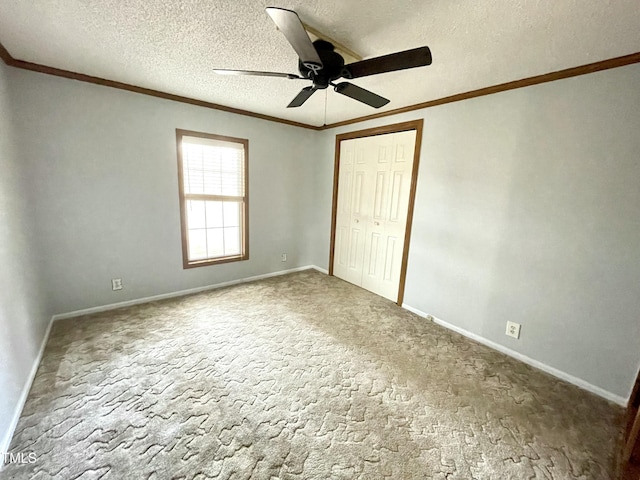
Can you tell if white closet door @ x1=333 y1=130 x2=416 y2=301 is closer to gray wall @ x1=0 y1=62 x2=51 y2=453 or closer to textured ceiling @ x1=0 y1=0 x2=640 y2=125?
textured ceiling @ x1=0 y1=0 x2=640 y2=125

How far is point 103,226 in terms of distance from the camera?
262 cm

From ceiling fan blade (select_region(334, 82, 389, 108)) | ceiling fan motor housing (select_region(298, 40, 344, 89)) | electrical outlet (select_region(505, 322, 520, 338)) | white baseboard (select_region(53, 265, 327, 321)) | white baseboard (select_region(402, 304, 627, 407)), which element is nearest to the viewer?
ceiling fan motor housing (select_region(298, 40, 344, 89))

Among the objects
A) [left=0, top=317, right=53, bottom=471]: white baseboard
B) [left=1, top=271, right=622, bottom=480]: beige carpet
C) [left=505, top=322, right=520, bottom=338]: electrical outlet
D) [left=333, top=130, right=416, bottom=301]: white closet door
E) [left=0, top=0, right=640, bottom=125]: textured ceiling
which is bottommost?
[left=1, top=271, right=622, bottom=480]: beige carpet

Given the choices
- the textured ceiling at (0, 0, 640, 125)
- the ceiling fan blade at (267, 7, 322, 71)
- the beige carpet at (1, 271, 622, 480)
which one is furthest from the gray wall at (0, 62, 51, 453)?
the ceiling fan blade at (267, 7, 322, 71)

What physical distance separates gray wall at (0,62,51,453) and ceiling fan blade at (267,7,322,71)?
2.02 metres

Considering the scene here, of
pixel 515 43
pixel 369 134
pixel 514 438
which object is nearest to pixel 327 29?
pixel 515 43

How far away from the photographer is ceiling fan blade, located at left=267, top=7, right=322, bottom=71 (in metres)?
1.04

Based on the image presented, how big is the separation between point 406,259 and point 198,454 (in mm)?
2555

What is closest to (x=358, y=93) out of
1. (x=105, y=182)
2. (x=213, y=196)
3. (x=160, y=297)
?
(x=213, y=196)

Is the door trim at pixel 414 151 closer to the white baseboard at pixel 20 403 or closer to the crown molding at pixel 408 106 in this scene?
the crown molding at pixel 408 106

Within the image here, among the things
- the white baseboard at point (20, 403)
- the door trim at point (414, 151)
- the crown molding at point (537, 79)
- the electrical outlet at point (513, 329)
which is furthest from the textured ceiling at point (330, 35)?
the white baseboard at point (20, 403)

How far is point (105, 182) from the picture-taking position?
2570 millimetres

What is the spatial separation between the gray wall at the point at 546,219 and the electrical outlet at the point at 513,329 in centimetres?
4

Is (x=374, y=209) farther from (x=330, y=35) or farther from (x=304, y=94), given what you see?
(x=330, y=35)
